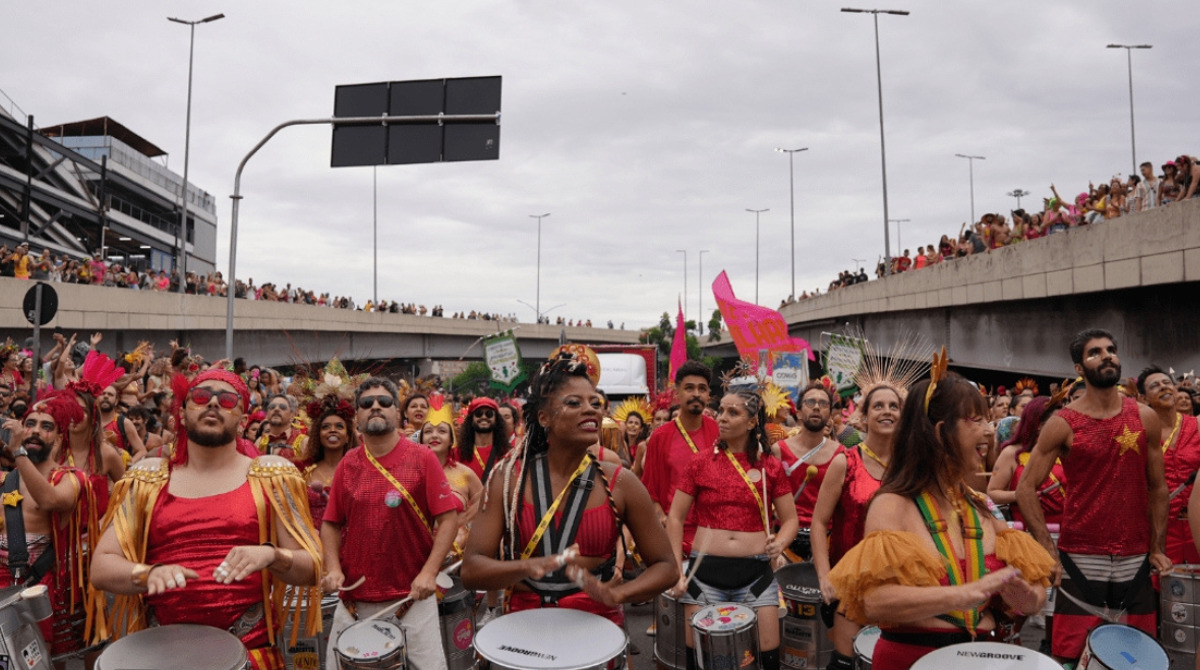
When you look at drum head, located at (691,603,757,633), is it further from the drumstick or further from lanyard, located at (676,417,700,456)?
lanyard, located at (676,417,700,456)

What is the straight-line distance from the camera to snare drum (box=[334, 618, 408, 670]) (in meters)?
4.05

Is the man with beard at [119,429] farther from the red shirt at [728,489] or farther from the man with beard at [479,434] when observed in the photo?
the red shirt at [728,489]

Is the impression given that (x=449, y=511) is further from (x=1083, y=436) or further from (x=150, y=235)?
(x=150, y=235)

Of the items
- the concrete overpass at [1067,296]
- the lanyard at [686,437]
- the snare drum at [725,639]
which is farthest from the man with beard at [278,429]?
the concrete overpass at [1067,296]

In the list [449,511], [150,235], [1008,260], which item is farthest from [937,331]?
[150,235]

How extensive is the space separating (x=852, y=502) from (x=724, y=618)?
3.78 ft

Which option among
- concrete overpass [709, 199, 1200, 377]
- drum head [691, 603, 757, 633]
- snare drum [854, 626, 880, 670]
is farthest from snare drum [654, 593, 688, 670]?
concrete overpass [709, 199, 1200, 377]

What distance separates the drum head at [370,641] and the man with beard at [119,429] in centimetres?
492

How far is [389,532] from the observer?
5000 millimetres

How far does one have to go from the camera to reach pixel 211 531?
3736mm

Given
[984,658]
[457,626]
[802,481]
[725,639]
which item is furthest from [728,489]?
[984,658]

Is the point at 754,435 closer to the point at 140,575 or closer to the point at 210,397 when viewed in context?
the point at 210,397

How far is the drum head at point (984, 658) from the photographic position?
2.95 m

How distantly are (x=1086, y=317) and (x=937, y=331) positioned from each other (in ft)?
23.7
